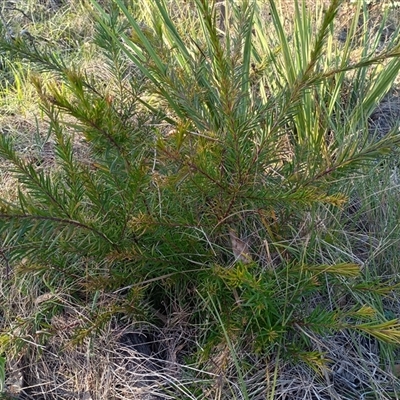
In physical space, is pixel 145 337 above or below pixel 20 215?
below

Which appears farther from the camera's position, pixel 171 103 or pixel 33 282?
pixel 33 282

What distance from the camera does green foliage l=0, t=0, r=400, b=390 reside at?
100cm

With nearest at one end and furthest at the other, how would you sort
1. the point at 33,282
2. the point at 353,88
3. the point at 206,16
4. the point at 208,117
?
the point at 206,16
the point at 208,117
the point at 33,282
the point at 353,88

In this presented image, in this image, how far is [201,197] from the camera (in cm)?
121

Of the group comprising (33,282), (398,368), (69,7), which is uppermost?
(69,7)

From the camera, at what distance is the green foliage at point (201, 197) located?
100cm

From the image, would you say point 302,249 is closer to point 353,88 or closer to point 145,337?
point 145,337

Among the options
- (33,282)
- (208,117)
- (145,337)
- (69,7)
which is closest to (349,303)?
(145,337)

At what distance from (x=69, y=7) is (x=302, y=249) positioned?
208 cm

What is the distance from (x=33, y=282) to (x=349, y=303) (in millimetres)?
818

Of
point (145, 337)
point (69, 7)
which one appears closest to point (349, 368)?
point (145, 337)

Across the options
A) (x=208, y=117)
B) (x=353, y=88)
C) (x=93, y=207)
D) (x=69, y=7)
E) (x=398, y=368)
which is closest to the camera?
(x=208, y=117)

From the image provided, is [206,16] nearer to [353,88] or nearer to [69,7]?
[353,88]

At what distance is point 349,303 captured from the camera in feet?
4.75
